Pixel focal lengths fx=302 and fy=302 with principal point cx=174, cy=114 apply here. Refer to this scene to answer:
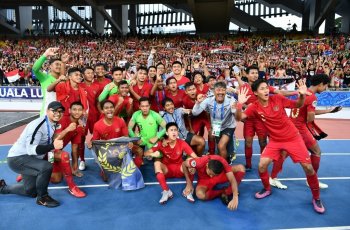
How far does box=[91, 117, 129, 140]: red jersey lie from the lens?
16.6ft

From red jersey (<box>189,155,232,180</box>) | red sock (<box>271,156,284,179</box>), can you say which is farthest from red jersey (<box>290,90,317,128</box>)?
red jersey (<box>189,155,232,180</box>)

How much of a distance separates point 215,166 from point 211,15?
84.5 feet

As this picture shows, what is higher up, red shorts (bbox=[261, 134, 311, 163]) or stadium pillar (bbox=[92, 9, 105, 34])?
stadium pillar (bbox=[92, 9, 105, 34])

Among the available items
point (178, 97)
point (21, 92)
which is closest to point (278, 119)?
point (178, 97)

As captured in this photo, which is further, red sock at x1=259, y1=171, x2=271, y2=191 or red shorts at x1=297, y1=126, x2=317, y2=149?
red shorts at x1=297, y1=126, x2=317, y2=149

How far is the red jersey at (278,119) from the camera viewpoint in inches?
167

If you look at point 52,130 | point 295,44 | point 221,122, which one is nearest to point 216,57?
point 295,44

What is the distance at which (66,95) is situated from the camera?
539 centimetres

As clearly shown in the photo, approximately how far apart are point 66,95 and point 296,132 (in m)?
3.87

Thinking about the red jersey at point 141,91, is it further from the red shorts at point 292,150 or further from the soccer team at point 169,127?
the red shorts at point 292,150

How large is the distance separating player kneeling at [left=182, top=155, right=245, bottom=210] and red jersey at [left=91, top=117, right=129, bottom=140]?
138 cm

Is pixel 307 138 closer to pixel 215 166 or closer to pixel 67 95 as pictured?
pixel 215 166

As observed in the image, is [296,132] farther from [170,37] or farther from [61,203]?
[170,37]

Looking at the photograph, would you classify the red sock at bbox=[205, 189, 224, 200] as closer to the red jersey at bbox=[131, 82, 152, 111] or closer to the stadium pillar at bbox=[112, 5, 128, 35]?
the red jersey at bbox=[131, 82, 152, 111]
